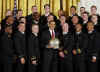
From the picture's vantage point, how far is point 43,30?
5473 millimetres

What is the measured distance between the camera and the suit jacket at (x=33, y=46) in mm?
5050

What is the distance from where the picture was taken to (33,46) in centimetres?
506

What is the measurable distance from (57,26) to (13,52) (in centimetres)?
122

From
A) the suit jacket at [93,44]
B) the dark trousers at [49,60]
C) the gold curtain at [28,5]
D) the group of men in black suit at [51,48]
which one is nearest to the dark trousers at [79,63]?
the group of men in black suit at [51,48]

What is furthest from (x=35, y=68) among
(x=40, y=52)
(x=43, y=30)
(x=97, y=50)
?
(x=97, y=50)

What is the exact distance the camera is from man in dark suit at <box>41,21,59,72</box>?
202 inches

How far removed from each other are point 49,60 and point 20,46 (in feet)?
2.37

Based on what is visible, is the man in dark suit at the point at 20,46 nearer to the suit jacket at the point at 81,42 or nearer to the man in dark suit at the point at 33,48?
the man in dark suit at the point at 33,48

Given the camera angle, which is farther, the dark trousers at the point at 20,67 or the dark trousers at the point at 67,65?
the dark trousers at the point at 67,65

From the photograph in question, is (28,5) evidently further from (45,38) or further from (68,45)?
(68,45)

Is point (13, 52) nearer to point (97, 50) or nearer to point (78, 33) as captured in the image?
point (78, 33)

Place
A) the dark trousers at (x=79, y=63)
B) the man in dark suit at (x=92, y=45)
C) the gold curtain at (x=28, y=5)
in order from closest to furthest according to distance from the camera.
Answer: the man in dark suit at (x=92, y=45)
the dark trousers at (x=79, y=63)
the gold curtain at (x=28, y=5)

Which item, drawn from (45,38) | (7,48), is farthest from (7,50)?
(45,38)

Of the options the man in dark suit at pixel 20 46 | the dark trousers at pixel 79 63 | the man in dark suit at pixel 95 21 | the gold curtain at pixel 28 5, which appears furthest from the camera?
the gold curtain at pixel 28 5
